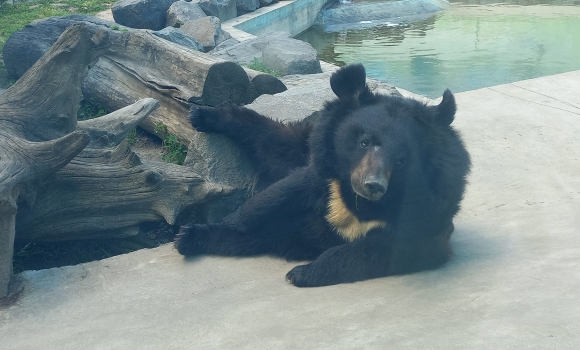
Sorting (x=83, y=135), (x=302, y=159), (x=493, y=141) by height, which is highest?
(x=83, y=135)

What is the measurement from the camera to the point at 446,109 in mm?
3553

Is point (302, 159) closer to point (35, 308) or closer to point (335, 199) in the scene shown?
point (335, 199)

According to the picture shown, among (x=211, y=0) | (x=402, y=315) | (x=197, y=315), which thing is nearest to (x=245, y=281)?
(x=197, y=315)

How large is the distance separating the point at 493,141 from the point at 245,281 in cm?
296

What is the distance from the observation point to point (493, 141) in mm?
5672

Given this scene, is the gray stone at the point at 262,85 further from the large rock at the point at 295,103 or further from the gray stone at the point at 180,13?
the gray stone at the point at 180,13

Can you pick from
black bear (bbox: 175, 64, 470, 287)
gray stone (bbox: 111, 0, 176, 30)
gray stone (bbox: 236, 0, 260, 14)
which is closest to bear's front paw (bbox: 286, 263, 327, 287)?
black bear (bbox: 175, 64, 470, 287)

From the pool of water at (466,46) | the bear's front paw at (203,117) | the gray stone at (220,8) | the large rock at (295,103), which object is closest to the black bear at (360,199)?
the bear's front paw at (203,117)

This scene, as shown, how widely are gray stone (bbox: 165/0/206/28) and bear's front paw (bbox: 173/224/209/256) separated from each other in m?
6.77

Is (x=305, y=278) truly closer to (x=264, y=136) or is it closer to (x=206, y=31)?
(x=264, y=136)

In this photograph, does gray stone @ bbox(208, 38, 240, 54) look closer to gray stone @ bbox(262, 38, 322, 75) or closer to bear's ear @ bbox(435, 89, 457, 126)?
gray stone @ bbox(262, 38, 322, 75)

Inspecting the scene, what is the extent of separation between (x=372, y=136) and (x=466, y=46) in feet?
30.8

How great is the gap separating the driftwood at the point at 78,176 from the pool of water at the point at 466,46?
16.1 ft

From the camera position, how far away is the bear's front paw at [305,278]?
3.46 meters
